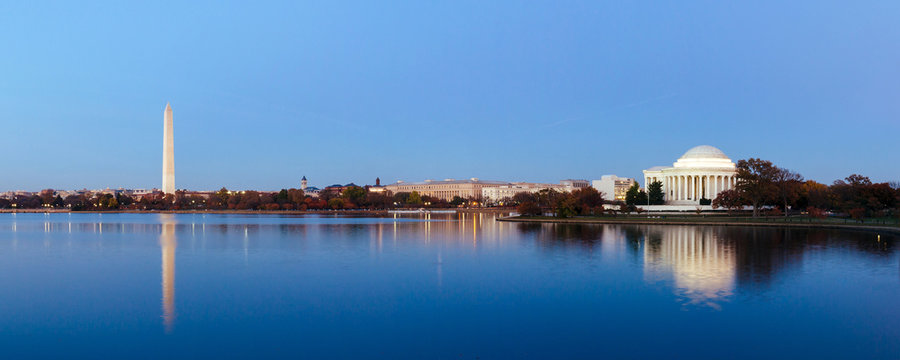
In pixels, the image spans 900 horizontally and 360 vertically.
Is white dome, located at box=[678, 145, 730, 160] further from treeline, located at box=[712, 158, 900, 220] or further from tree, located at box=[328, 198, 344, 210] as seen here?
tree, located at box=[328, 198, 344, 210]

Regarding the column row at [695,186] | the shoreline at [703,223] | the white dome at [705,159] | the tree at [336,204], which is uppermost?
the white dome at [705,159]

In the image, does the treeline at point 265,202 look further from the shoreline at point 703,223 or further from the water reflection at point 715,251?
the water reflection at point 715,251

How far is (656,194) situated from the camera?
246 ft

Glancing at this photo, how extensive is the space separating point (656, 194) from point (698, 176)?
6.29 meters

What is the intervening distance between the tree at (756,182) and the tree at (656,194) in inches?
742

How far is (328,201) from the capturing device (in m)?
126

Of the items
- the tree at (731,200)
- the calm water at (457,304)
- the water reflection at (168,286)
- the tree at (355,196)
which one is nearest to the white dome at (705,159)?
the tree at (731,200)

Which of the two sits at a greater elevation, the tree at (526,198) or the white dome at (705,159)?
the white dome at (705,159)

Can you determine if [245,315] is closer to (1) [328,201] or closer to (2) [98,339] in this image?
(2) [98,339]

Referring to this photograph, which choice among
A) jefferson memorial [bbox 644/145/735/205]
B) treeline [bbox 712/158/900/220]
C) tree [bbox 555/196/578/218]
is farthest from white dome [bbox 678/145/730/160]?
tree [bbox 555/196/578/218]

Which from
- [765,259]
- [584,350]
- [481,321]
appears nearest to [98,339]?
[481,321]

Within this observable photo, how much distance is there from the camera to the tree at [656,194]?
74.9 m

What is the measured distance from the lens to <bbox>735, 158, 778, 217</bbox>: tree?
5311 centimetres

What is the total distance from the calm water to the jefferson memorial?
163ft
